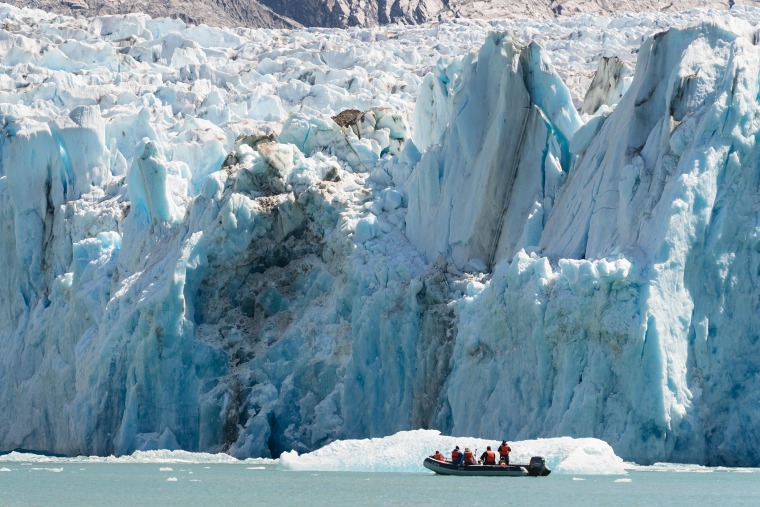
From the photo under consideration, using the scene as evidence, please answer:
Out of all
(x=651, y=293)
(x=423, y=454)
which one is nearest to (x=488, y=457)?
(x=423, y=454)

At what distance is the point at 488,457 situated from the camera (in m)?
30.6

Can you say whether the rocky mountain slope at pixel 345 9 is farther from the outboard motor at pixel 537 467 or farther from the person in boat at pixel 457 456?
the outboard motor at pixel 537 467

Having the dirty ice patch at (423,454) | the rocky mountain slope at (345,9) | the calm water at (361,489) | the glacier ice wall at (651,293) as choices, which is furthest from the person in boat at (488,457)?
the rocky mountain slope at (345,9)

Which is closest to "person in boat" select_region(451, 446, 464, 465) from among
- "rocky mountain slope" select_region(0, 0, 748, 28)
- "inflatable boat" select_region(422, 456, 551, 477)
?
"inflatable boat" select_region(422, 456, 551, 477)

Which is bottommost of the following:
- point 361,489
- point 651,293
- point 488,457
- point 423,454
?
point 361,489

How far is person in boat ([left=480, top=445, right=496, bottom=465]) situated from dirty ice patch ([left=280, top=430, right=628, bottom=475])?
1.86 ft

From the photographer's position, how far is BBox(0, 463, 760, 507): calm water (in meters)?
26.4

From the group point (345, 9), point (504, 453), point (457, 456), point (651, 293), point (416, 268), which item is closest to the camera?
point (504, 453)

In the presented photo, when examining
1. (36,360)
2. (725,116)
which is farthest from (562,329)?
(36,360)

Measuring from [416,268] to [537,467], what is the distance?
914 centimetres

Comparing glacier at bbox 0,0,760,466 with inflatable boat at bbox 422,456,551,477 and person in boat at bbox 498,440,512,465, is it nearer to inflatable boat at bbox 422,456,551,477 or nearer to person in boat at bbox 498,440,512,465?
inflatable boat at bbox 422,456,551,477

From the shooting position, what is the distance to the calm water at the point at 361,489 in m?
26.4

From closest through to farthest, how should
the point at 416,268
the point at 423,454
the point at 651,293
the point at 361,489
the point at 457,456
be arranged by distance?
the point at 361,489 < the point at 457,456 < the point at 651,293 < the point at 423,454 < the point at 416,268

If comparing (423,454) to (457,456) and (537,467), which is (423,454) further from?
(537,467)
